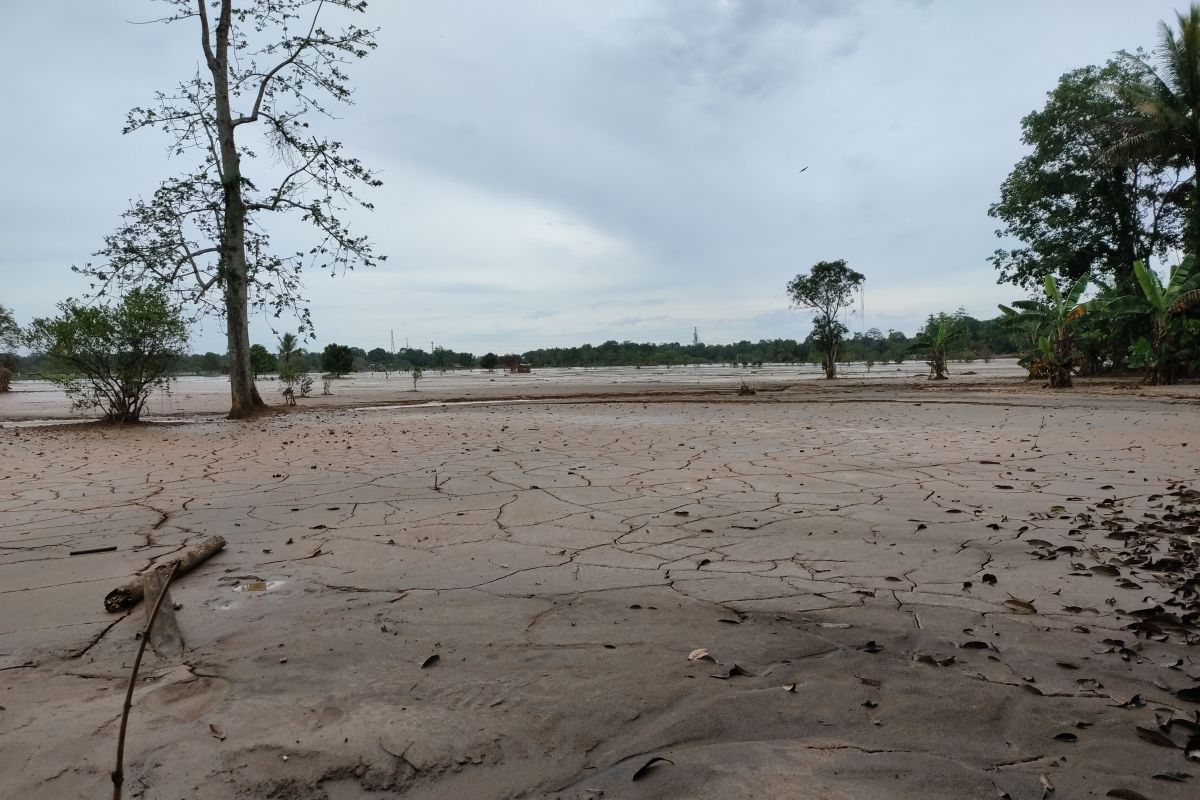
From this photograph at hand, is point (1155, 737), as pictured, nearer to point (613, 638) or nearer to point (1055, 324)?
point (613, 638)

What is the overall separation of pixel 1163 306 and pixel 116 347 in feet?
75.5

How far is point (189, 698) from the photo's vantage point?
76.0 inches

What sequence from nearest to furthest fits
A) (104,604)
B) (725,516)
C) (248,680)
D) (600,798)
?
(600,798) → (248,680) → (104,604) → (725,516)

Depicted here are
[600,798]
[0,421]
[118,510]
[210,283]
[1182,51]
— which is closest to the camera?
[600,798]

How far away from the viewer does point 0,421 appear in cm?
1338

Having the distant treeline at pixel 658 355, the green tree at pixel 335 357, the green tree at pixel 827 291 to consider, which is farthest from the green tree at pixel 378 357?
the green tree at pixel 827 291

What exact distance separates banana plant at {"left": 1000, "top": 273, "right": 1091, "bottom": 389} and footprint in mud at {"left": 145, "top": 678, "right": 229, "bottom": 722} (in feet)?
66.1

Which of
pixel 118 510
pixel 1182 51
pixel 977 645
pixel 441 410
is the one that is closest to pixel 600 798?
pixel 977 645

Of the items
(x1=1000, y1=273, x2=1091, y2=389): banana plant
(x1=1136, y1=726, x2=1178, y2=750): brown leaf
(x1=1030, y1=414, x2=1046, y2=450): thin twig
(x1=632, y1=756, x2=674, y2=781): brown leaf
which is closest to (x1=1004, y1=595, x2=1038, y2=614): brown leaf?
(x1=1136, y1=726, x2=1178, y2=750): brown leaf

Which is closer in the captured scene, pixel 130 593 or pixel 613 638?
pixel 613 638

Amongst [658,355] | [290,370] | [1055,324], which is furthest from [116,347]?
[658,355]

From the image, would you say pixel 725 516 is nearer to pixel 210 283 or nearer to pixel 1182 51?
pixel 210 283

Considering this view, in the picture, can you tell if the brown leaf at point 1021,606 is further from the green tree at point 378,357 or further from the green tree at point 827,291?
the green tree at point 378,357

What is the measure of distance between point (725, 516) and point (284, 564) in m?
2.53
